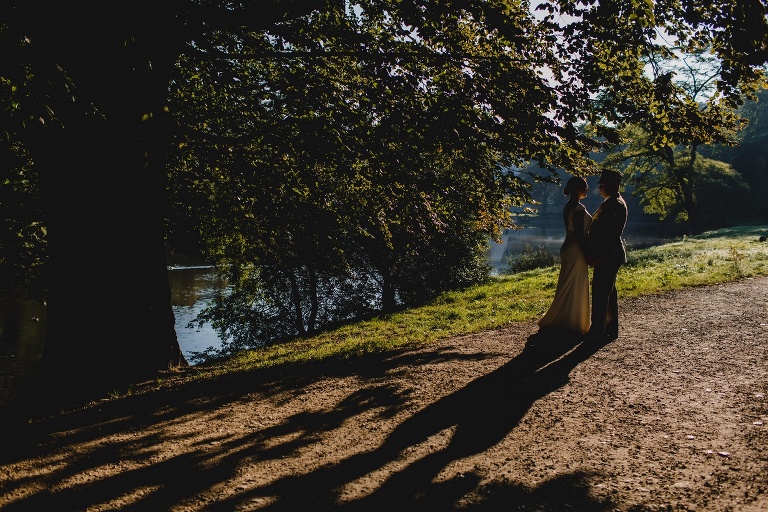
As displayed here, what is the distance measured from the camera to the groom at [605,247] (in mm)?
7359

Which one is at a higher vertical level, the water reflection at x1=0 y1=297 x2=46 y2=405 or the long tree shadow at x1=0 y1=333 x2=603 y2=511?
the long tree shadow at x1=0 y1=333 x2=603 y2=511

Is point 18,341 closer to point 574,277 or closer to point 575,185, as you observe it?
point 574,277

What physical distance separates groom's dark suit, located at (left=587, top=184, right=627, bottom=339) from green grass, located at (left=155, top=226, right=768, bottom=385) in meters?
2.57

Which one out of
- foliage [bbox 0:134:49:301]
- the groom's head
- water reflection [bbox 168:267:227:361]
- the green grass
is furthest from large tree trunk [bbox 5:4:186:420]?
water reflection [bbox 168:267:227:361]

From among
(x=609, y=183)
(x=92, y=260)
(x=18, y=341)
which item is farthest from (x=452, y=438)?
(x=18, y=341)

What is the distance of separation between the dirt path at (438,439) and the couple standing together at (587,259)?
0.35m

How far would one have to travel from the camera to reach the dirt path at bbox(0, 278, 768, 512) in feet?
11.8

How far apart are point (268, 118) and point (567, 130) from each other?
5078 millimetres

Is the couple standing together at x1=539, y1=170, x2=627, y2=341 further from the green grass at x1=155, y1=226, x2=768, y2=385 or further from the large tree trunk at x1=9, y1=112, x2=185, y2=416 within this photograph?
the large tree trunk at x1=9, y1=112, x2=185, y2=416

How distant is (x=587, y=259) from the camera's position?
7.31 m

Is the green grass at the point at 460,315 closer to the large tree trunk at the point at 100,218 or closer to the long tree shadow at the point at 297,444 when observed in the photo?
the large tree trunk at the point at 100,218

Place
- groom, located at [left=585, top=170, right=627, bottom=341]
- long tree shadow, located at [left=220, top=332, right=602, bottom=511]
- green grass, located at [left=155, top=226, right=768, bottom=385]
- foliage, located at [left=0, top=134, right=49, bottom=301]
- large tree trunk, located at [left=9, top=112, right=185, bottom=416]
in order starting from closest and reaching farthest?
long tree shadow, located at [left=220, top=332, right=602, bottom=511], large tree trunk, located at [left=9, top=112, right=185, bottom=416], groom, located at [left=585, top=170, right=627, bottom=341], green grass, located at [left=155, top=226, right=768, bottom=385], foliage, located at [left=0, top=134, right=49, bottom=301]

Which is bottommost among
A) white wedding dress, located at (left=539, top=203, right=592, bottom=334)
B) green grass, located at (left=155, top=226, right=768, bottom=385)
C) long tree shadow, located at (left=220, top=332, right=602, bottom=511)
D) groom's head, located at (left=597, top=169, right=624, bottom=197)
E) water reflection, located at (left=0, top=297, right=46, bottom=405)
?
water reflection, located at (left=0, top=297, right=46, bottom=405)

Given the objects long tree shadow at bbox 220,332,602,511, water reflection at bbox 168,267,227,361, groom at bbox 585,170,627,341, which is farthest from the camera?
water reflection at bbox 168,267,227,361
